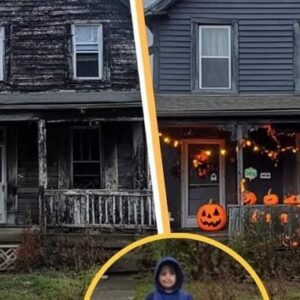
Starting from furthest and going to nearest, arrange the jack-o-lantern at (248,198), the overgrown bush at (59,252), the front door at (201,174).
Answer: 1. the front door at (201,174)
2. the jack-o-lantern at (248,198)
3. the overgrown bush at (59,252)

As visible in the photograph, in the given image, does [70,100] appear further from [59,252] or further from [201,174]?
[59,252]

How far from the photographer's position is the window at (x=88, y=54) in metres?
14.8

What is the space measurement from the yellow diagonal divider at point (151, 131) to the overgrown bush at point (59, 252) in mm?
7484

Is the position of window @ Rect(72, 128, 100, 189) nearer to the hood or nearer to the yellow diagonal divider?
the yellow diagonal divider

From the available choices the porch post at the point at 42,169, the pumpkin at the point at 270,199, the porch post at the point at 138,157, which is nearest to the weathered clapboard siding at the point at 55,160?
the porch post at the point at 138,157

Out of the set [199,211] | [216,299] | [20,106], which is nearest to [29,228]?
[20,106]

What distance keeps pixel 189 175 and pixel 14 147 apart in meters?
3.55

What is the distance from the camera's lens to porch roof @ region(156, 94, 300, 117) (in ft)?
40.4

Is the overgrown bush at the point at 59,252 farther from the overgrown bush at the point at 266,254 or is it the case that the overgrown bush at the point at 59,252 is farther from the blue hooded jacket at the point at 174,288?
the blue hooded jacket at the point at 174,288

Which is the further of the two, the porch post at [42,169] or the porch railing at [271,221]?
the porch post at [42,169]

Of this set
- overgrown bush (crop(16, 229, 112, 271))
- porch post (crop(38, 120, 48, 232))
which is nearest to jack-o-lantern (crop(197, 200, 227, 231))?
overgrown bush (crop(16, 229, 112, 271))

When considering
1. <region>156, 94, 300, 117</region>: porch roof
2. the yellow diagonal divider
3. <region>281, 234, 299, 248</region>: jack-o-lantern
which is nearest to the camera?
the yellow diagonal divider

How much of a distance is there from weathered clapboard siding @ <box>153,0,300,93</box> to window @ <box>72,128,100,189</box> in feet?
Result: 5.99

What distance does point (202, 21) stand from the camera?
45.5ft
